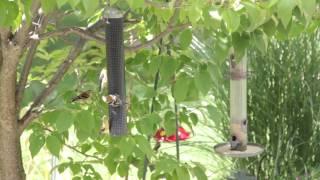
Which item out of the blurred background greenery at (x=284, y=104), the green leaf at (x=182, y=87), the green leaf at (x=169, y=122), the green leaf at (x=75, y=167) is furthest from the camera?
the blurred background greenery at (x=284, y=104)

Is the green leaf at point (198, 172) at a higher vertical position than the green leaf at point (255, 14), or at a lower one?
lower

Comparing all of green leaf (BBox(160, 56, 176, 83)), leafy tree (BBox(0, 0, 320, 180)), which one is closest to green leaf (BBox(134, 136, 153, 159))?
leafy tree (BBox(0, 0, 320, 180))

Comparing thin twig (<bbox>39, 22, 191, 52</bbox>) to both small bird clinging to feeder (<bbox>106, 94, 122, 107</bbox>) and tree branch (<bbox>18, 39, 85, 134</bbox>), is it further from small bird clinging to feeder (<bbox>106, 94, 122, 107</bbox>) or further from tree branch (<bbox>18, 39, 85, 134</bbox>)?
small bird clinging to feeder (<bbox>106, 94, 122, 107</bbox>)

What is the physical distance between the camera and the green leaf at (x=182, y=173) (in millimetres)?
1894

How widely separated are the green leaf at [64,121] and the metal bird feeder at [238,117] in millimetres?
451

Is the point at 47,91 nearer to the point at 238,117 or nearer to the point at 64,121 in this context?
the point at 64,121

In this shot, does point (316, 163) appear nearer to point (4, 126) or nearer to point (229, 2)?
point (4, 126)

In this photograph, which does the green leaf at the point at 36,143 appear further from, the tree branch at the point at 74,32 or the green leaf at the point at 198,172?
the green leaf at the point at 198,172

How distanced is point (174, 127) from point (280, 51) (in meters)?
1.39

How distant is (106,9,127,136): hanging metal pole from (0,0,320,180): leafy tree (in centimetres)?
5

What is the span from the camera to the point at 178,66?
1.97 meters

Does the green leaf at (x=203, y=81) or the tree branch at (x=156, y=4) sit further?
the green leaf at (x=203, y=81)

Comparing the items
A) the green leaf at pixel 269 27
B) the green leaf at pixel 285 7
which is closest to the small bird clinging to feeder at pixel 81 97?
the green leaf at pixel 269 27

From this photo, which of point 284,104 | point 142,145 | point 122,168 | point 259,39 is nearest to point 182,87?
point 142,145
